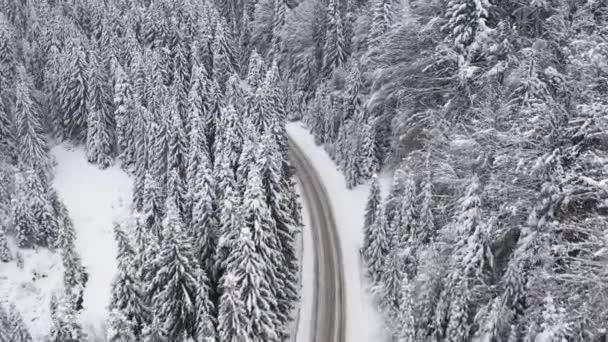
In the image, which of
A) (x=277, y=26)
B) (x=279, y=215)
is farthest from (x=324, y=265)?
(x=277, y=26)

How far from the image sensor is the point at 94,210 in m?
59.2

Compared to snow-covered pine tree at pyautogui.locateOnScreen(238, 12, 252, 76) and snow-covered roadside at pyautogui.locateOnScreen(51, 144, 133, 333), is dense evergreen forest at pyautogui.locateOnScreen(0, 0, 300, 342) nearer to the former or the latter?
snow-covered pine tree at pyautogui.locateOnScreen(238, 12, 252, 76)

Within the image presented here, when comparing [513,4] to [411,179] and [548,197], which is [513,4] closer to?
[411,179]

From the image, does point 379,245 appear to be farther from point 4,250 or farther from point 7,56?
point 7,56

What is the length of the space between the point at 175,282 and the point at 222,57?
51119 millimetres

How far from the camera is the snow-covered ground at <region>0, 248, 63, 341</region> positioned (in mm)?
46875

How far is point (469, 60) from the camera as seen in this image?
3650cm

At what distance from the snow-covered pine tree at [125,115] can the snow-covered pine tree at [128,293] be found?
105 feet

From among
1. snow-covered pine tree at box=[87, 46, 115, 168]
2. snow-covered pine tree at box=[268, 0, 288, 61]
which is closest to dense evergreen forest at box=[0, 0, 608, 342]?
snow-covered pine tree at box=[87, 46, 115, 168]

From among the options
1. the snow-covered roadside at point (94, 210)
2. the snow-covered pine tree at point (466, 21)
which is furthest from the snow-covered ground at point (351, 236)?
the snow-covered roadside at point (94, 210)

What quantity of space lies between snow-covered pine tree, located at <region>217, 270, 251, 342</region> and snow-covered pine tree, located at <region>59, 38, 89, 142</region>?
49211 mm

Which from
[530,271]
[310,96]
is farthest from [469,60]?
[310,96]

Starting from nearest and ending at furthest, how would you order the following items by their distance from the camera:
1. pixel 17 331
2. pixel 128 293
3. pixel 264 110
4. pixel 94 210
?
pixel 128 293 → pixel 17 331 → pixel 264 110 → pixel 94 210

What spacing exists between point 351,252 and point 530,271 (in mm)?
24426
